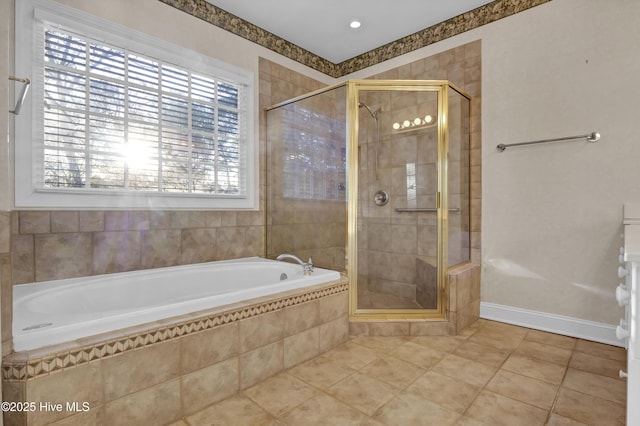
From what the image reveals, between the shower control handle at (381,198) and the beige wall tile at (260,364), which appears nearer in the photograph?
the beige wall tile at (260,364)

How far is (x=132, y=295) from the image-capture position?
210 centimetres

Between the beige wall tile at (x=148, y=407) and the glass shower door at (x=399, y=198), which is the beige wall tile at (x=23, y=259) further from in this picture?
the glass shower door at (x=399, y=198)

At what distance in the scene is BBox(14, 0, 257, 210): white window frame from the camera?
1846mm

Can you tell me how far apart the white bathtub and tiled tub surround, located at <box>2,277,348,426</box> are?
0.17 feet

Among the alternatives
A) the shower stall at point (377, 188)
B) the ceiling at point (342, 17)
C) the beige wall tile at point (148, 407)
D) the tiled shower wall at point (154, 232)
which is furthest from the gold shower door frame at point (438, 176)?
the beige wall tile at point (148, 407)

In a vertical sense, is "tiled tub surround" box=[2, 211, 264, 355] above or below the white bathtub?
above

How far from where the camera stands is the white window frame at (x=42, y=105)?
185 centimetres

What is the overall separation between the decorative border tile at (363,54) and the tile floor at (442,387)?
2531 millimetres

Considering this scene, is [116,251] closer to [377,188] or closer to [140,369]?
[140,369]

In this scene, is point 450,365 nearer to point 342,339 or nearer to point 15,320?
point 342,339

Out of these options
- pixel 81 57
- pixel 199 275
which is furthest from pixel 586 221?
pixel 81 57

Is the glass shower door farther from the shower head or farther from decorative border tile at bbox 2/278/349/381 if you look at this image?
decorative border tile at bbox 2/278/349/381

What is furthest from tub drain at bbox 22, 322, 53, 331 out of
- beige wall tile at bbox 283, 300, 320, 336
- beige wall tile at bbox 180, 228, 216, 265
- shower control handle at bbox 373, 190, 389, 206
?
shower control handle at bbox 373, 190, 389, 206

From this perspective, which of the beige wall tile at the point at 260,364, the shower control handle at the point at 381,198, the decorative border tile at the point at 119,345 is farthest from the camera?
the shower control handle at the point at 381,198
